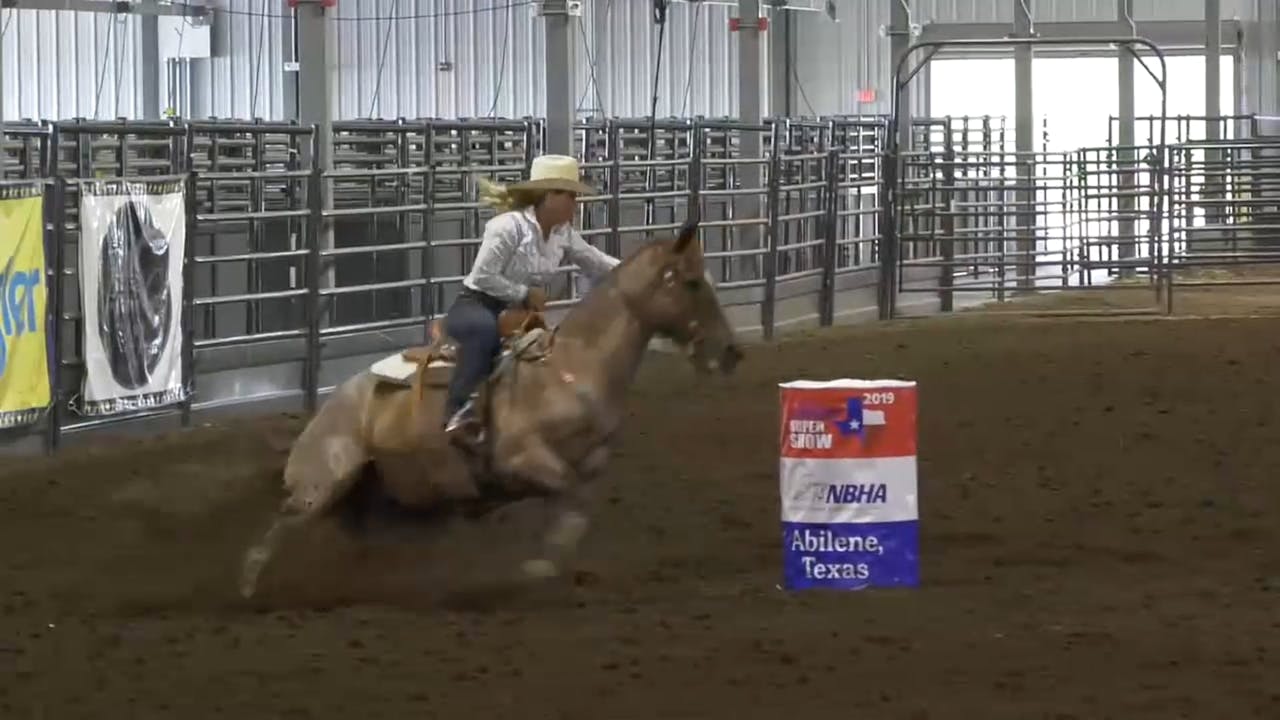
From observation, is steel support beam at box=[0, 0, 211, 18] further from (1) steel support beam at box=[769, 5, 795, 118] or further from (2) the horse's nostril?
(2) the horse's nostril

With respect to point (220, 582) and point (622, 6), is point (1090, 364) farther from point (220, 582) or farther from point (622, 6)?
point (622, 6)

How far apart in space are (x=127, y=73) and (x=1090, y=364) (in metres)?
17.8

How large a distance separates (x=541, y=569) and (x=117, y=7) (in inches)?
857

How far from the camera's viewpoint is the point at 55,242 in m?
11.5

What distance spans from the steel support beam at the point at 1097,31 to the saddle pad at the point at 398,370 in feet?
82.5

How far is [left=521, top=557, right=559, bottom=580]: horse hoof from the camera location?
23.9 ft

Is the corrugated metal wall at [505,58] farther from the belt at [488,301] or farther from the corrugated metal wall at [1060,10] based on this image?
the belt at [488,301]

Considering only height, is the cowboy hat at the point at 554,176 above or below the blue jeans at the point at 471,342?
above

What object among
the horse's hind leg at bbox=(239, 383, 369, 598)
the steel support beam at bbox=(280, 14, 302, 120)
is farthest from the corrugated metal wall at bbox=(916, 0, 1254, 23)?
the horse's hind leg at bbox=(239, 383, 369, 598)

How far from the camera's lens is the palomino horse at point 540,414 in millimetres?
7270

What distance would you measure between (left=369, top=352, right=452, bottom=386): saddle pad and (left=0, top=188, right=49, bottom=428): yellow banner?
3.87m

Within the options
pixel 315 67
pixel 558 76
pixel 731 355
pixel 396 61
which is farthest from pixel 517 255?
pixel 396 61

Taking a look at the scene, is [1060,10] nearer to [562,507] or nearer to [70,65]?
[70,65]

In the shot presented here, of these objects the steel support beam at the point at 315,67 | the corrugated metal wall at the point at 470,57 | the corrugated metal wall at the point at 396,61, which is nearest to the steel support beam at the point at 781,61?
the corrugated metal wall at the point at 470,57
